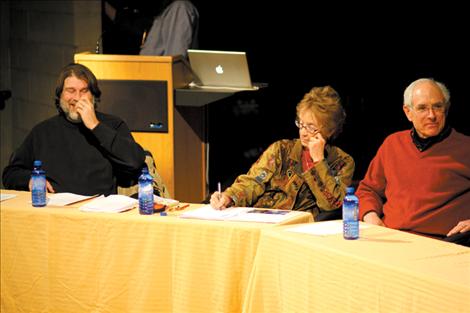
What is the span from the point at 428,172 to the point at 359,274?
1.12 m

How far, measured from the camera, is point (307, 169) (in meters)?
4.38

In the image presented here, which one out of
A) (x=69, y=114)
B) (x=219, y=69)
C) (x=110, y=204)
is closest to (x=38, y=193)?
(x=110, y=204)

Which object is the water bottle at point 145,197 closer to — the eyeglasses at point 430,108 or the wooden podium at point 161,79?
the eyeglasses at point 430,108

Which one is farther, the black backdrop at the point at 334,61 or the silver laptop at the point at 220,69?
the black backdrop at the point at 334,61

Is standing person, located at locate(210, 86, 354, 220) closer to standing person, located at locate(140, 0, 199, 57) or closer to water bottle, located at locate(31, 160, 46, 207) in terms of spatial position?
water bottle, located at locate(31, 160, 46, 207)

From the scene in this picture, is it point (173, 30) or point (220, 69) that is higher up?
point (173, 30)

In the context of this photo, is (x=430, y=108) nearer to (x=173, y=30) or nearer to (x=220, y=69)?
(x=220, y=69)

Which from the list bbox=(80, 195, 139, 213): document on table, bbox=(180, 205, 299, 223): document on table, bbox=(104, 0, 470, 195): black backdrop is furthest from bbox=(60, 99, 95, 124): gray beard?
bbox=(104, 0, 470, 195): black backdrop

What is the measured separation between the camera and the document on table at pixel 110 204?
3.96 metres

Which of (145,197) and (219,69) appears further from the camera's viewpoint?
(219,69)

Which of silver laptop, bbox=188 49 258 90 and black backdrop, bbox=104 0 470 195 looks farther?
black backdrop, bbox=104 0 470 195

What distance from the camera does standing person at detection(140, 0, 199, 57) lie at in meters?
6.11

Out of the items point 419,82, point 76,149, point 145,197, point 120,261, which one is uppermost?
point 419,82

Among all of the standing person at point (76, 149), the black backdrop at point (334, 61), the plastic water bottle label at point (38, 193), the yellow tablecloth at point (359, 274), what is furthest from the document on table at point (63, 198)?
the black backdrop at point (334, 61)
